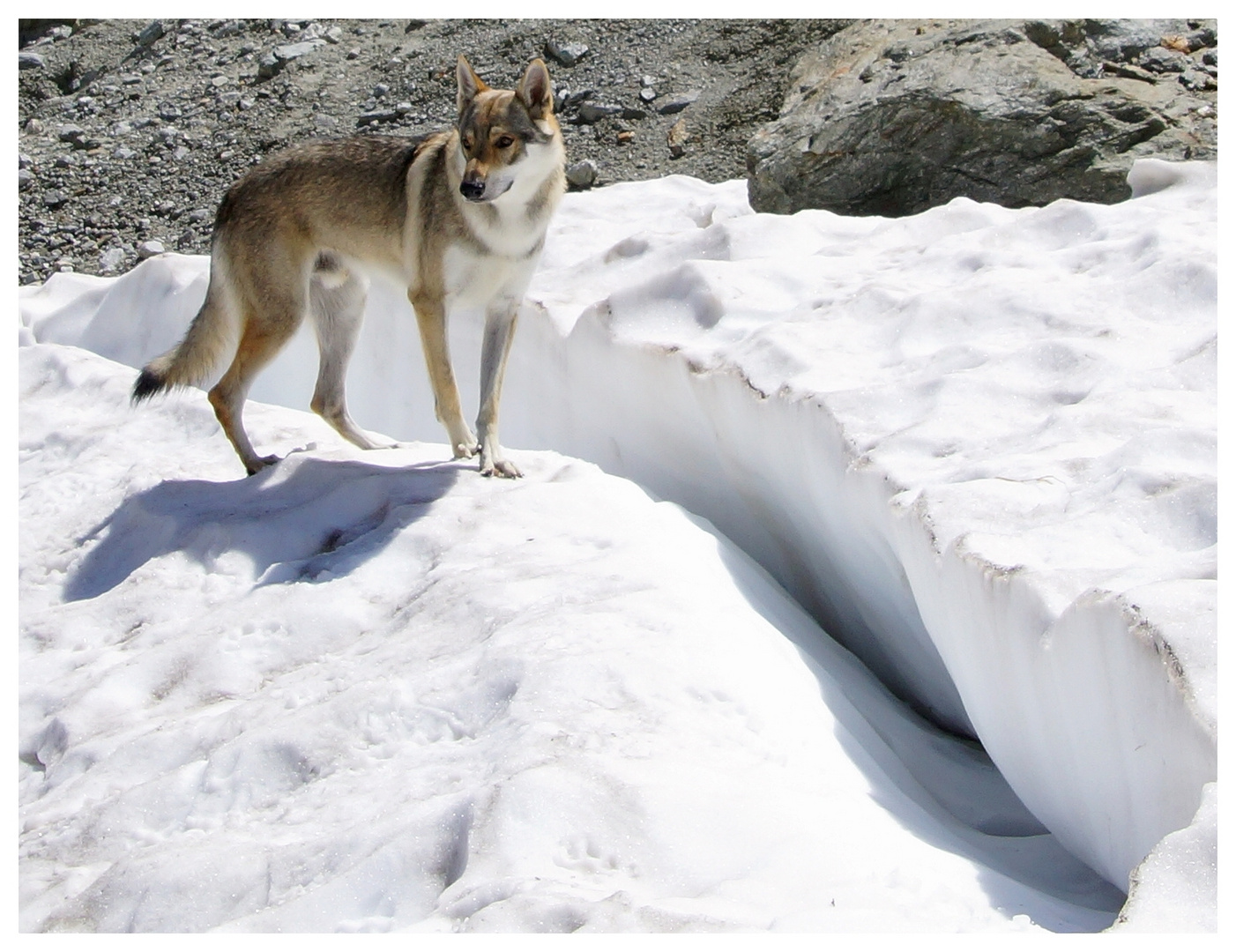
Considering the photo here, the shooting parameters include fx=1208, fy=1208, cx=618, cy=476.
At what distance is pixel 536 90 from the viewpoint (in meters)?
4.40

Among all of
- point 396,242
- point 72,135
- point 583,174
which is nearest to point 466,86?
point 396,242

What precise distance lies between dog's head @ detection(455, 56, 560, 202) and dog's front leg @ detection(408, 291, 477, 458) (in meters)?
0.54

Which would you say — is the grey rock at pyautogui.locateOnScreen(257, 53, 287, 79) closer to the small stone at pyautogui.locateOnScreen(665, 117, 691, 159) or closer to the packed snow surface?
the small stone at pyautogui.locateOnScreen(665, 117, 691, 159)

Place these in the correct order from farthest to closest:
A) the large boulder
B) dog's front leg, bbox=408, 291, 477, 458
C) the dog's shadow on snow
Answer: the large boulder → dog's front leg, bbox=408, 291, 477, 458 → the dog's shadow on snow

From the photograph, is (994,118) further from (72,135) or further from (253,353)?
(72,135)

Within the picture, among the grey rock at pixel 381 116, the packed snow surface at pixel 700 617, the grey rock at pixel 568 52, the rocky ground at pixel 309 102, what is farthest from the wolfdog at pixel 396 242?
the grey rock at pixel 568 52

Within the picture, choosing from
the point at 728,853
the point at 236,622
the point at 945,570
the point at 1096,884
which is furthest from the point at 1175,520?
the point at 236,622

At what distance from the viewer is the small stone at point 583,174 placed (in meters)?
8.54

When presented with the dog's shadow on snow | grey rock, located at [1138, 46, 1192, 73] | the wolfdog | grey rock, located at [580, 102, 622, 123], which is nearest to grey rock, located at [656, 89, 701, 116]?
grey rock, located at [580, 102, 622, 123]

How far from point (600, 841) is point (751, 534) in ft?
7.27

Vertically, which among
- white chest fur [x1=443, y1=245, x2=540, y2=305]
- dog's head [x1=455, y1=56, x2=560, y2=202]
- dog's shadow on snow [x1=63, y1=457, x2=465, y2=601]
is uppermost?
dog's head [x1=455, y1=56, x2=560, y2=202]

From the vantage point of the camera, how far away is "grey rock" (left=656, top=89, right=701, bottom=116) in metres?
9.05

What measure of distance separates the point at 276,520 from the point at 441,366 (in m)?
0.86

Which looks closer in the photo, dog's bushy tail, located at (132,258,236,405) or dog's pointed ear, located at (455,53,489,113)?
dog's pointed ear, located at (455,53,489,113)
